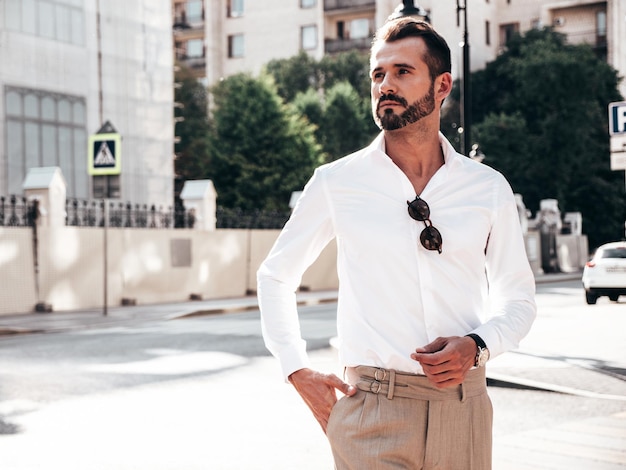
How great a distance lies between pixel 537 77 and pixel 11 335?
4286cm

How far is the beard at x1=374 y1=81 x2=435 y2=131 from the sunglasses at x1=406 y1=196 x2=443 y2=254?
0.24 m

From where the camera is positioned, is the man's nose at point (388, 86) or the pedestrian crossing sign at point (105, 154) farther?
the pedestrian crossing sign at point (105, 154)

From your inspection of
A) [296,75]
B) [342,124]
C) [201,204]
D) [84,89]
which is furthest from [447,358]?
[296,75]

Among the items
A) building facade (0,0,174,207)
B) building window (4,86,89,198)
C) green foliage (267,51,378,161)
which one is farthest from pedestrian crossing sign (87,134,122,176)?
green foliage (267,51,378,161)

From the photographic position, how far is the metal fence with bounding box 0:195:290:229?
68.6 feet

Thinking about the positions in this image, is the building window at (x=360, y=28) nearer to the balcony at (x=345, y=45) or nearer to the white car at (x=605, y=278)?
the balcony at (x=345, y=45)

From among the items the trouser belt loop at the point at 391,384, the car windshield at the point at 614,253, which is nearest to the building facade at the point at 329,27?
the car windshield at the point at 614,253

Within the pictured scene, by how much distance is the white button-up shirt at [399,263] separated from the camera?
256cm

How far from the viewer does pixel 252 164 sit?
4450 cm

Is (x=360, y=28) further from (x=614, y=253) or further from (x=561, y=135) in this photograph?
(x=614, y=253)

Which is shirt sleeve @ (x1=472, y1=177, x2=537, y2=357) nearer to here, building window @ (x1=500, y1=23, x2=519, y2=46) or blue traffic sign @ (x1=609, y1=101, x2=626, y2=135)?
blue traffic sign @ (x1=609, y1=101, x2=626, y2=135)

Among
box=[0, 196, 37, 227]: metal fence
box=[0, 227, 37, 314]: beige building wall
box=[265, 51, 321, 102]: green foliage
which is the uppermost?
box=[265, 51, 321, 102]: green foliage

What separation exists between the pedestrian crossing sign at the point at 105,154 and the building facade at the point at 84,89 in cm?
1080

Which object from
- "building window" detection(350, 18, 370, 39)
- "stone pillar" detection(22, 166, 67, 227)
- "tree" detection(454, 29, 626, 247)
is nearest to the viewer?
"stone pillar" detection(22, 166, 67, 227)
